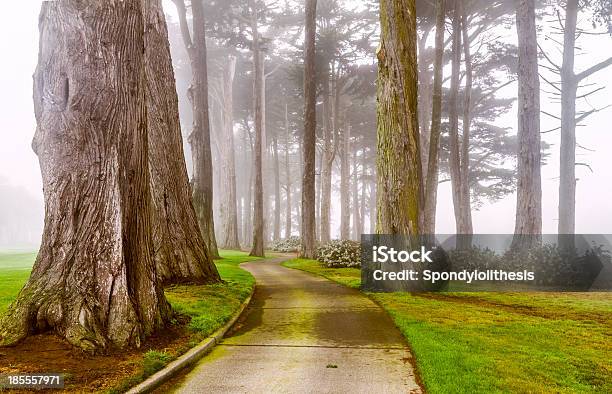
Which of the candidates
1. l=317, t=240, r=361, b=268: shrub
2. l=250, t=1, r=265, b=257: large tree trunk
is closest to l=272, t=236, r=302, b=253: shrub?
l=250, t=1, r=265, b=257: large tree trunk

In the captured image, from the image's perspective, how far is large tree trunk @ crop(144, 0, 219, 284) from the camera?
10.1 metres

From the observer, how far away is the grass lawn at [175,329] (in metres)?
4.37

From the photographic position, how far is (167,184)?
10305 millimetres

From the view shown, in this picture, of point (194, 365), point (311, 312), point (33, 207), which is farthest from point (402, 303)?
point (33, 207)

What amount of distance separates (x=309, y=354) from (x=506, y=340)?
2869 mm

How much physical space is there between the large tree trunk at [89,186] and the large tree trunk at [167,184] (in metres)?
4.31

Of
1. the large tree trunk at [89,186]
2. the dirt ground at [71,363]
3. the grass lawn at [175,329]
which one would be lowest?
the grass lawn at [175,329]

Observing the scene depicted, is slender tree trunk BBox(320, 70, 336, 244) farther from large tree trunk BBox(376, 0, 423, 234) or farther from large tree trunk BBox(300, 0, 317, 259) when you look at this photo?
large tree trunk BBox(376, 0, 423, 234)

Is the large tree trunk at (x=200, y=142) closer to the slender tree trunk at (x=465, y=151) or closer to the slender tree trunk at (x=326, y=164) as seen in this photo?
the slender tree trunk at (x=326, y=164)

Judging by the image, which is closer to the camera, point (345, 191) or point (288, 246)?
point (345, 191)

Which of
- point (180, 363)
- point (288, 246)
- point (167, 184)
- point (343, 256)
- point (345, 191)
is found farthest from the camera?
point (288, 246)

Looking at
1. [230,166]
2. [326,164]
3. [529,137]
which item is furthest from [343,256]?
[230,166]

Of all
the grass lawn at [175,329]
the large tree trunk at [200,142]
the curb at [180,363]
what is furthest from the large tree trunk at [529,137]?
the large tree trunk at [200,142]

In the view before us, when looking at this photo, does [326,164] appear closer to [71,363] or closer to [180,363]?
[180,363]
